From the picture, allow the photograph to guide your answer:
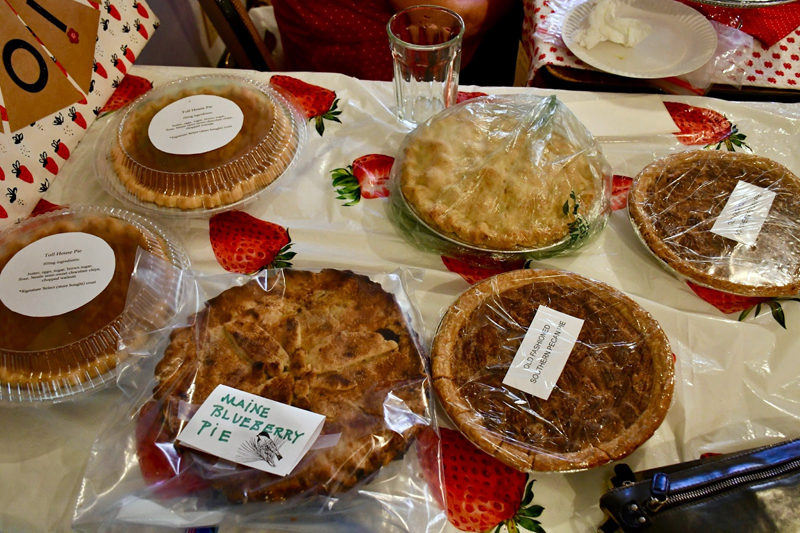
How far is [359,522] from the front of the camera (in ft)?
2.29

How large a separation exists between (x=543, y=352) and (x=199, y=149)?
0.77 metres

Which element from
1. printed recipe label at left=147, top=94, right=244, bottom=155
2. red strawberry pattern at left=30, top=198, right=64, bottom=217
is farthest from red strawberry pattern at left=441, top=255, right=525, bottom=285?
red strawberry pattern at left=30, top=198, right=64, bottom=217

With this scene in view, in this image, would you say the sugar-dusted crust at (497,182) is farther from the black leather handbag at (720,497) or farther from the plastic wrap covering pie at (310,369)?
the black leather handbag at (720,497)

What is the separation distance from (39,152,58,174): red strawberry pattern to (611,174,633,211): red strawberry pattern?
3.97 feet

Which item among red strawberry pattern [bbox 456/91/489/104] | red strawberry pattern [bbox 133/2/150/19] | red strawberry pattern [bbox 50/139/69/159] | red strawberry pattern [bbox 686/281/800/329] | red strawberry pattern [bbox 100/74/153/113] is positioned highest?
red strawberry pattern [bbox 133/2/150/19]

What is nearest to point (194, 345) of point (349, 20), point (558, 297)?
point (558, 297)

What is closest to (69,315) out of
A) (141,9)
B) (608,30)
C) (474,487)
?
(474,487)

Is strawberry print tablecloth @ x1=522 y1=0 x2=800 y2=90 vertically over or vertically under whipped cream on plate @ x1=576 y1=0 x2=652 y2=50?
under

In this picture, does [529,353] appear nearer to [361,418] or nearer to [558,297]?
[558,297]

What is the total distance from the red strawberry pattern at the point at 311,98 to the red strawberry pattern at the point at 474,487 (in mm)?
815

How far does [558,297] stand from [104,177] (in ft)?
3.05

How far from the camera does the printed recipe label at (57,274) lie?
86cm

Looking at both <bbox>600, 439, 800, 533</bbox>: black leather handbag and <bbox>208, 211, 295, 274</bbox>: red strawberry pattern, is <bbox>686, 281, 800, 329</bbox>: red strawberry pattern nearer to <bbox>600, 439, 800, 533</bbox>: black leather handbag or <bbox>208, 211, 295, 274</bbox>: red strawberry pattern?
<bbox>600, 439, 800, 533</bbox>: black leather handbag

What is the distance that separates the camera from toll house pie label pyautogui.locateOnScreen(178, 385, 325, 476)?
2.28ft
